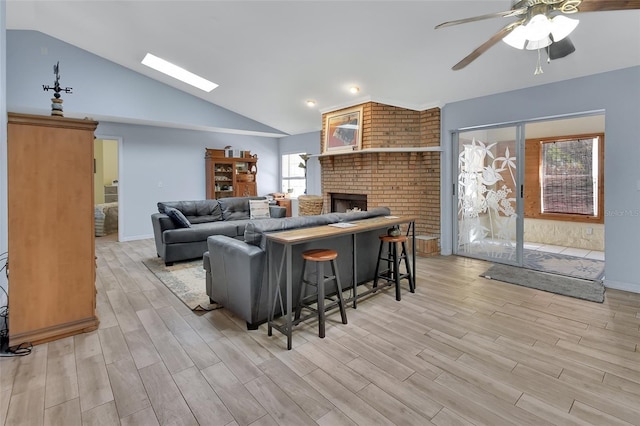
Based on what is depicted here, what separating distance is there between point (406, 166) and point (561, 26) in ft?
10.6

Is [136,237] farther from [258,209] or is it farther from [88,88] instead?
[88,88]

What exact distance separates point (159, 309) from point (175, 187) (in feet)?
15.2

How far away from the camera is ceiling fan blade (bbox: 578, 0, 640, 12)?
175 centimetres

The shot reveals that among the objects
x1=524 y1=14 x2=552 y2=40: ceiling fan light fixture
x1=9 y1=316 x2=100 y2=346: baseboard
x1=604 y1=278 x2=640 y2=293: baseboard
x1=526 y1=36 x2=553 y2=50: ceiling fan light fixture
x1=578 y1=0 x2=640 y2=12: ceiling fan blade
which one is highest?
x1=526 y1=36 x2=553 y2=50: ceiling fan light fixture

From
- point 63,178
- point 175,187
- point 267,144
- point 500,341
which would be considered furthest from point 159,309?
point 267,144

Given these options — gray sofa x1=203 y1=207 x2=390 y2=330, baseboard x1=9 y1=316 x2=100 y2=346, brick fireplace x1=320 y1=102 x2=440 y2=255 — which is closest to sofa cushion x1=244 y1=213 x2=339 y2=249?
gray sofa x1=203 y1=207 x2=390 y2=330

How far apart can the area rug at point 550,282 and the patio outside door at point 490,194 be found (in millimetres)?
382

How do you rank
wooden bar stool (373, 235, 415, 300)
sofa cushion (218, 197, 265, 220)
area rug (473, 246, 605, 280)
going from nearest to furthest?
wooden bar stool (373, 235, 415, 300)
area rug (473, 246, 605, 280)
sofa cushion (218, 197, 265, 220)

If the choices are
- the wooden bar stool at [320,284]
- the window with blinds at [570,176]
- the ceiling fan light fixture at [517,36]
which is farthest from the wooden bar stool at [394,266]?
the window with blinds at [570,176]

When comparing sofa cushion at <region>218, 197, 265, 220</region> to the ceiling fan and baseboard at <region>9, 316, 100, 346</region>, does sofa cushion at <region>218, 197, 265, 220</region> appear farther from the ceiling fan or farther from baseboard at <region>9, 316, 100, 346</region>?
the ceiling fan

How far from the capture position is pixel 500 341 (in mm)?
2479

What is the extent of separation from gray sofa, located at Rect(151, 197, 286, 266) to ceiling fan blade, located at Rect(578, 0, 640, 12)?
15.3 ft

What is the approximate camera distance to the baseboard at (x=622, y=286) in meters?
3.52

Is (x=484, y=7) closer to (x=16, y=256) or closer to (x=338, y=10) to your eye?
(x=338, y=10)
